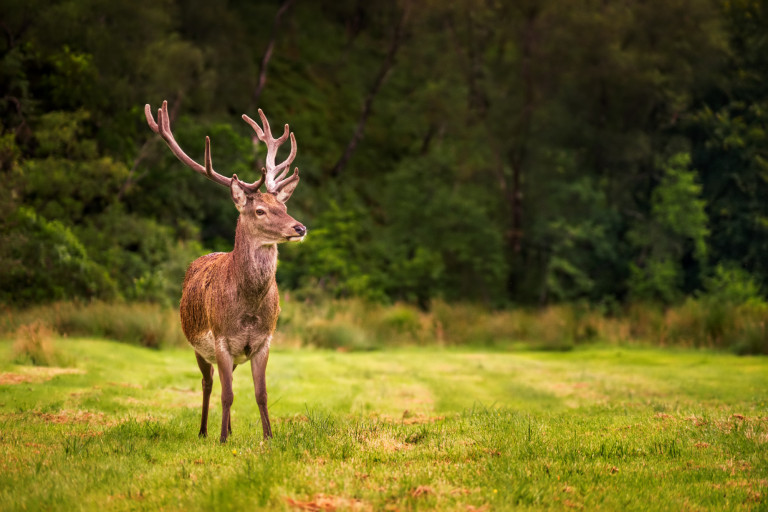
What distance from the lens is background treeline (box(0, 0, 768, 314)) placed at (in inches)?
1039

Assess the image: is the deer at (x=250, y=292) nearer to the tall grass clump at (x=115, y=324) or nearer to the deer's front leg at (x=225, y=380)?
the deer's front leg at (x=225, y=380)

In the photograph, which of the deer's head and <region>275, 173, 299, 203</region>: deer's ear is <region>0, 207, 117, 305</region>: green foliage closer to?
the deer's head

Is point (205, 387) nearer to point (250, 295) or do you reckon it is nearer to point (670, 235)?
point (250, 295)

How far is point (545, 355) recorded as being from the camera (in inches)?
888

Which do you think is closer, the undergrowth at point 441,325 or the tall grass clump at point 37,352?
the tall grass clump at point 37,352

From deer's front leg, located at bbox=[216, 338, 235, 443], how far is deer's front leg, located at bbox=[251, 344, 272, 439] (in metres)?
0.25

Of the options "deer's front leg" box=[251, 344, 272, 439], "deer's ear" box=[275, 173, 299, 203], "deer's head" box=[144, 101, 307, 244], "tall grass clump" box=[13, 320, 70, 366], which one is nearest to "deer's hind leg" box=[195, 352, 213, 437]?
"deer's front leg" box=[251, 344, 272, 439]

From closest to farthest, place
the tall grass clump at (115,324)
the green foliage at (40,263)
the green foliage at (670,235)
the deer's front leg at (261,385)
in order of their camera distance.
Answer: the deer's front leg at (261,385) → the tall grass clump at (115,324) → the green foliage at (40,263) → the green foliage at (670,235)

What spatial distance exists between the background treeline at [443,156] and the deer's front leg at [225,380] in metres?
16.7

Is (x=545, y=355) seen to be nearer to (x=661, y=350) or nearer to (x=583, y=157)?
(x=661, y=350)

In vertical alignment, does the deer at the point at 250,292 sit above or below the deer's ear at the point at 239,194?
below

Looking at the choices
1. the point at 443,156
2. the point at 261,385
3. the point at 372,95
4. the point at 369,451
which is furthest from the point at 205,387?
the point at 372,95

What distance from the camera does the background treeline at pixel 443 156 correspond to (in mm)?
26391

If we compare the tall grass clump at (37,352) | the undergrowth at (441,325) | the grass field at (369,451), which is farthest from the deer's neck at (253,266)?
the undergrowth at (441,325)
